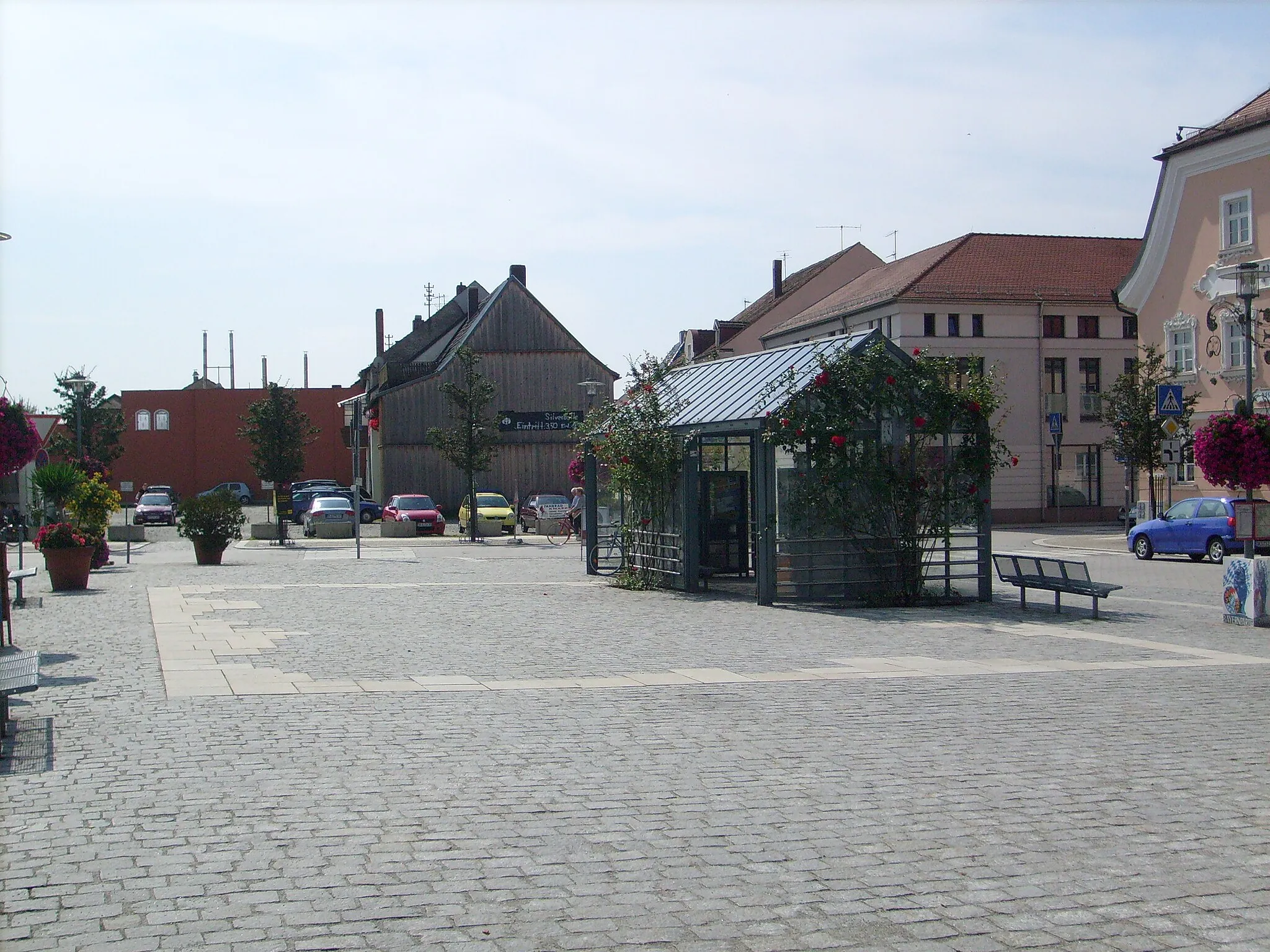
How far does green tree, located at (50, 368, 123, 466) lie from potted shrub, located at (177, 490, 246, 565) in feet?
139

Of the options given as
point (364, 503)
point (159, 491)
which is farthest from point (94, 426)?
point (364, 503)

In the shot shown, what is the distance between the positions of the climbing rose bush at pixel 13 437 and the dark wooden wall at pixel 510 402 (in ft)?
153

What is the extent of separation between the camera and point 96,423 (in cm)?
7125

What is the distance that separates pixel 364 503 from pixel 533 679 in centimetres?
4537

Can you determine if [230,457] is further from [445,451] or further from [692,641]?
[692,641]

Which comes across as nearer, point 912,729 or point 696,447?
point 912,729

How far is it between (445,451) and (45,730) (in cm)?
3834

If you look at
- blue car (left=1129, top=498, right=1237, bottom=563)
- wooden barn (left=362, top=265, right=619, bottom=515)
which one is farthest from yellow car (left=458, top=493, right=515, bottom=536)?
blue car (left=1129, top=498, right=1237, bottom=563)

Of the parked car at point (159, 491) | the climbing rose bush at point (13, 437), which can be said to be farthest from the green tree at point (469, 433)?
the climbing rose bush at point (13, 437)

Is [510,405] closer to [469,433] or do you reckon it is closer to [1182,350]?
[469,433]

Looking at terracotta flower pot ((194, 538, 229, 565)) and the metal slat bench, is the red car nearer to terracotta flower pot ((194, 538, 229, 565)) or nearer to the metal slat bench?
terracotta flower pot ((194, 538, 229, 565))

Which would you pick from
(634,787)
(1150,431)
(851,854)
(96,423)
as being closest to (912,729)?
(634,787)

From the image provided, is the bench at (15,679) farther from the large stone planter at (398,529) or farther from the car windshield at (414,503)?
the car windshield at (414,503)

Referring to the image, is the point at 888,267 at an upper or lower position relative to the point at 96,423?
upper
